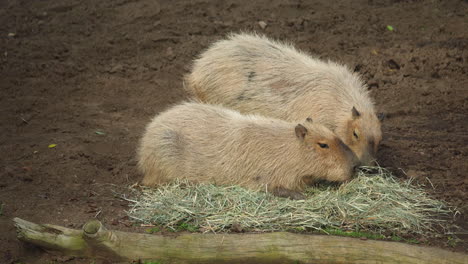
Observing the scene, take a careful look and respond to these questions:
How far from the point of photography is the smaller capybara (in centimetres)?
520

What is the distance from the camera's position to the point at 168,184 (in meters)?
5.41

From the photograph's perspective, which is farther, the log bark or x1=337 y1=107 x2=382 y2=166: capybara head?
x1=337 y1=107 x2=382 y2=166: capybara head

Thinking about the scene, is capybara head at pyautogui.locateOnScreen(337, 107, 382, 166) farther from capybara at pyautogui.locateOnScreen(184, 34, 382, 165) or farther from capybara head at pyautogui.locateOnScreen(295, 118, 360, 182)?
capybara head at pyautogui.locateOnScreen(295, 118, 360, 182)

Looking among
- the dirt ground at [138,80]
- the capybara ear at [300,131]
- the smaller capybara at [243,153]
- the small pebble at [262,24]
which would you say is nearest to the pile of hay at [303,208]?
the smaller capybara at [243,153]

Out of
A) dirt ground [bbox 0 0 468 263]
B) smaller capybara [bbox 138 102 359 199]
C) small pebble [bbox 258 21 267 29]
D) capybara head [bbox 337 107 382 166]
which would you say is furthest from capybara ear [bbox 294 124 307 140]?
small pebble [bbox 258 21 267 29]

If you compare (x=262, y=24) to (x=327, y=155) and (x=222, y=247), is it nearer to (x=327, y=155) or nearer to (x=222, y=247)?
(x=327, y=155)

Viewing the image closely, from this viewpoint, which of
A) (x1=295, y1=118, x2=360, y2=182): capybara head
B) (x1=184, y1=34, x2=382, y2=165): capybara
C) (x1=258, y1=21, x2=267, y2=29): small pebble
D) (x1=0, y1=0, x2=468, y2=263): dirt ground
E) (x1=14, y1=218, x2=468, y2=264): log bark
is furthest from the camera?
(x1=258, y1=21, x2=267, y2=29): small pebble

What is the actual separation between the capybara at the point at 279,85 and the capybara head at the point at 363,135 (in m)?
0.01

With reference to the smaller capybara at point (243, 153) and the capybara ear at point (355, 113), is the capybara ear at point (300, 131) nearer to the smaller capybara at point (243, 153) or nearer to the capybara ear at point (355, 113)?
the smaller capybara at point (243, 153)

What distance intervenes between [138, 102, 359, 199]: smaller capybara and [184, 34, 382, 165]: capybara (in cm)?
56

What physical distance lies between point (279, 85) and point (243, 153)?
1363mm

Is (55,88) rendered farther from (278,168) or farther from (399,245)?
(399,245)

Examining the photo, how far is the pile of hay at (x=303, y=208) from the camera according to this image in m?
4.56

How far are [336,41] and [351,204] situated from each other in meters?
4.23
